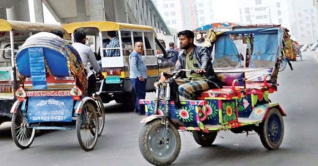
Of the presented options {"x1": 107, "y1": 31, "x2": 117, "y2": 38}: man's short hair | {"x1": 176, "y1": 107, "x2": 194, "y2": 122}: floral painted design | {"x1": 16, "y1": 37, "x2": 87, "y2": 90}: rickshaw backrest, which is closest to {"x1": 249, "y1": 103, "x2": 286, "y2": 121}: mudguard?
{"x1": 176, "y1": 107, "x2": 194, "y2": 122}: floral painted design

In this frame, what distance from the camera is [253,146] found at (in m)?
8.20

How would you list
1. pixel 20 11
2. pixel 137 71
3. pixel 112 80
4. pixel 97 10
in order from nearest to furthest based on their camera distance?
pixel 137 71, pixel 112 80, pixel 97 10, pixel 20 11

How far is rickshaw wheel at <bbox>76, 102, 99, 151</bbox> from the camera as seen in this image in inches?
336

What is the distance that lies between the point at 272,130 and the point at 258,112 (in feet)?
1.12

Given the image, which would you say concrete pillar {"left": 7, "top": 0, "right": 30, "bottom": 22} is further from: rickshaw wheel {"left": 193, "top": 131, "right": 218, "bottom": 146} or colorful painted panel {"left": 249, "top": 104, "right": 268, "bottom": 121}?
colorful painted panel {"left": 249, "top": 104, "right": 268, "bottom": 121}

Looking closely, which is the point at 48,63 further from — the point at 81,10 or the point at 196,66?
the point at 81,10

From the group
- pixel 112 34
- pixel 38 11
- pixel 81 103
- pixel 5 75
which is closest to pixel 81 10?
pixel 38 11

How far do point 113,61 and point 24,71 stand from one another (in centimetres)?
471

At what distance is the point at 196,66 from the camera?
784 cm

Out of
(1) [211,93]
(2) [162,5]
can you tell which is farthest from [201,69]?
(2) [162,5]

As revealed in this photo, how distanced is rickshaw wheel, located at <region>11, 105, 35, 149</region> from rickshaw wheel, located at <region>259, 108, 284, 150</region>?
386cm

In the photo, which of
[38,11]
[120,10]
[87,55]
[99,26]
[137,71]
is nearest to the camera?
[87,55]

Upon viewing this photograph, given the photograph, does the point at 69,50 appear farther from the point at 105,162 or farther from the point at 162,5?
the point at 162,5

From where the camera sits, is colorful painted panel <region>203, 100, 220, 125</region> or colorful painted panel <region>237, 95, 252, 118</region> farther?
colorful painted panel <region>237, 95, 252, 118</region>
